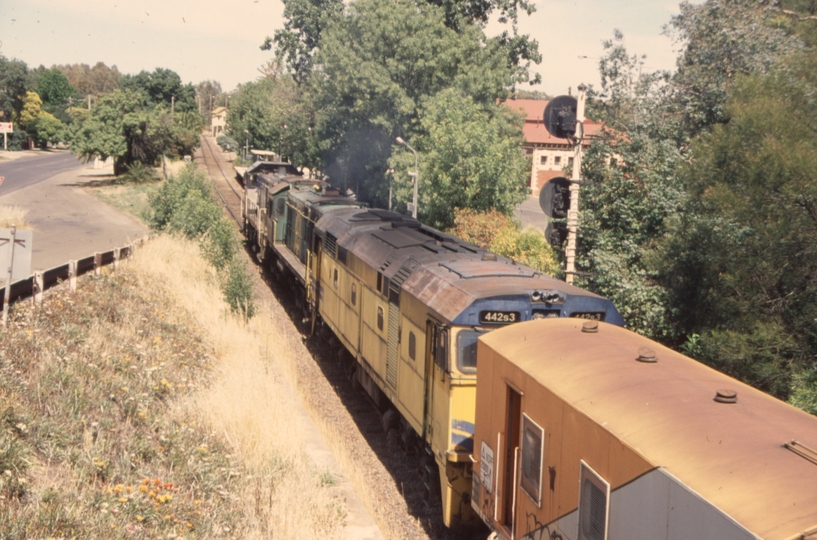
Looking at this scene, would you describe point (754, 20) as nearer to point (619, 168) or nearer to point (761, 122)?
point (619, 168)

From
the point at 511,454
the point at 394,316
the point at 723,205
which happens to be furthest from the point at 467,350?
the point at 723,205

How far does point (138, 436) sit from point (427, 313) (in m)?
4.31

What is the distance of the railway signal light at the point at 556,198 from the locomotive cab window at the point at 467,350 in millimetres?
3867

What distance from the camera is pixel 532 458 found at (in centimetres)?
732

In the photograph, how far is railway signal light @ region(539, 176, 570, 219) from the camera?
12.3 m

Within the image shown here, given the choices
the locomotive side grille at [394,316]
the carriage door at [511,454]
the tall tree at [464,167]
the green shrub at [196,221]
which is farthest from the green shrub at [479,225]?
the carriage door at [511,454]

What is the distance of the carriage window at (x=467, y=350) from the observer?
918 cm

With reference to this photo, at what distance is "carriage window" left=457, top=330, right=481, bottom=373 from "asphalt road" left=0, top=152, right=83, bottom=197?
1569 inches

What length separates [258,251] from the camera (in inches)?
1292

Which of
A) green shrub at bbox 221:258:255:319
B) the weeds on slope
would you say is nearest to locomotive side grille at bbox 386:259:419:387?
the weeds on slope

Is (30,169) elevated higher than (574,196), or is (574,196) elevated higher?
(574,196)

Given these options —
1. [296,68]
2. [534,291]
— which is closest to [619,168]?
[534,291]

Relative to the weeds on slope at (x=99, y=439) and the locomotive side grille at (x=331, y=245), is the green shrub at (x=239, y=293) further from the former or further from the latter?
the weeds on slope at (x=99, y=439)

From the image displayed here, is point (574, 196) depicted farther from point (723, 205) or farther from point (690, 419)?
point (690, 419)
